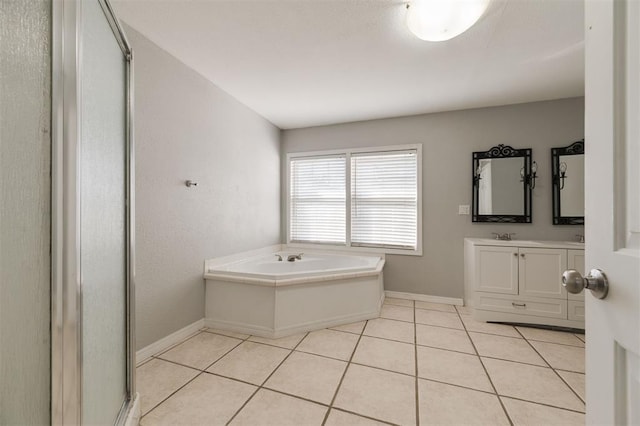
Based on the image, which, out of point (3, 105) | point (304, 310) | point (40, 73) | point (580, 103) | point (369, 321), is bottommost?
point (369, 321)

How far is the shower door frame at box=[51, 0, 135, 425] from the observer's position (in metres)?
0.70

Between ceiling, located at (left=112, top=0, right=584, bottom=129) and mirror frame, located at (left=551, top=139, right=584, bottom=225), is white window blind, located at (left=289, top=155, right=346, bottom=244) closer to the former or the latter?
ceiling, located at (left=112, top=0, right=584, bottom=129)

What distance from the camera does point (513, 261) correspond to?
8.37 ft

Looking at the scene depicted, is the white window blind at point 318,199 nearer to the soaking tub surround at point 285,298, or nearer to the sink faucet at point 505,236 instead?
the soaking tub surround at point 285,298

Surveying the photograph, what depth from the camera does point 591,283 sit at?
0.55 metres

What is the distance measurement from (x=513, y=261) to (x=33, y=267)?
3.29 metres

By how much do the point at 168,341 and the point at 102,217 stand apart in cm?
154

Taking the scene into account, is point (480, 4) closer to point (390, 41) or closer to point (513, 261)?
point (390, 41)

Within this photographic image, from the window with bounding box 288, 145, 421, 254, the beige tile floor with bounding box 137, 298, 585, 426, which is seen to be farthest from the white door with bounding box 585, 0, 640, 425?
the window with bounding box 288, 145, 421, 254

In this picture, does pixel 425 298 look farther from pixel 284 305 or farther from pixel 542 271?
pixel 284 305

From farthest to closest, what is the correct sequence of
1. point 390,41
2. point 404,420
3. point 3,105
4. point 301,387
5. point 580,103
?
1. point 580,103
2. point 390,41
3. point 301,387
4. point 404,420
5. point 3,105

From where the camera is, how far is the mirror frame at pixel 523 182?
2900mm

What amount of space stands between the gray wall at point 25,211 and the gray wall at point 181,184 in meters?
1.32

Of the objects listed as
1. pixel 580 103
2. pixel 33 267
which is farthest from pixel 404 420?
pixel 580 103
